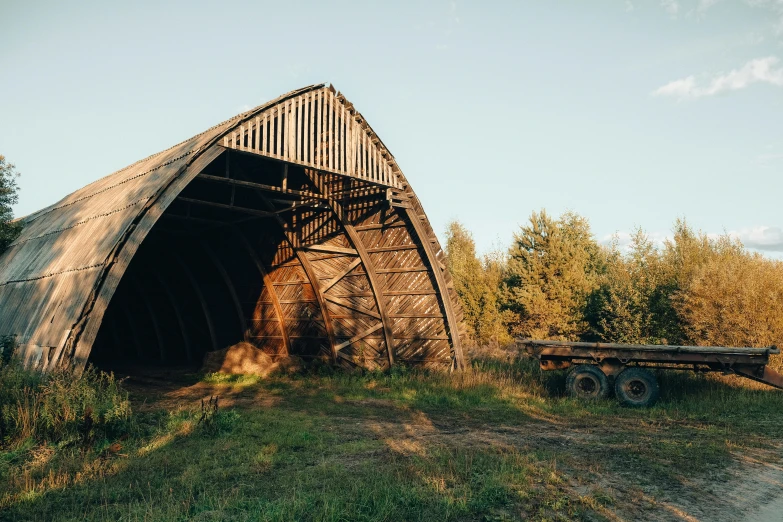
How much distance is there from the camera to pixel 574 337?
72.9ft

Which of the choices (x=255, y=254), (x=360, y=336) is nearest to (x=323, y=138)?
(x=255, y=254)

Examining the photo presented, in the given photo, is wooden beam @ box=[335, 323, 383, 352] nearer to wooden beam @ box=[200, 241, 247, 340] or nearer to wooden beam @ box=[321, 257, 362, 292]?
wooden beam @ box=[321, 257, 362, 292]

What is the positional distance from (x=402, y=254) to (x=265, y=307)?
232 inches

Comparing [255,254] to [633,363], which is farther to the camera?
[255,254]

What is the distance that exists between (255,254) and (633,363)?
1207 centimetres

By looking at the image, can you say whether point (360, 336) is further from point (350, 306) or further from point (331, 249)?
point (331, 249)

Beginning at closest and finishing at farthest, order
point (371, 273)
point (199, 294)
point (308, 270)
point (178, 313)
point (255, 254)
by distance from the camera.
Answer: point (371, 273), point (308, 270), point (255, 254), point (199, 294), point (178, 313)

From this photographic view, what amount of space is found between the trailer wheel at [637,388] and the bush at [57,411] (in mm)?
10104

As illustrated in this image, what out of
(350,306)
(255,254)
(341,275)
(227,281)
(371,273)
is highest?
(255,254)

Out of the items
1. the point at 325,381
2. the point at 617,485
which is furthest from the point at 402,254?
the point at 617,485

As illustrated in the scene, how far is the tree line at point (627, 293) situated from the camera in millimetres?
13422

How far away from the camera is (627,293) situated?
60.1ft

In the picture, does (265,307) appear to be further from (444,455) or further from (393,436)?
(444,455)

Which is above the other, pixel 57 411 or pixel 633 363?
pixel 633 363
